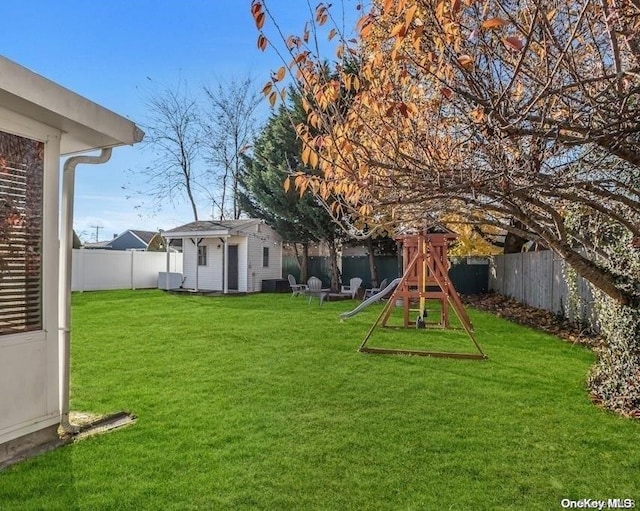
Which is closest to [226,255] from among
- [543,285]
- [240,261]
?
[240,261]

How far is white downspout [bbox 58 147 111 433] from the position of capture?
3793 millimetres

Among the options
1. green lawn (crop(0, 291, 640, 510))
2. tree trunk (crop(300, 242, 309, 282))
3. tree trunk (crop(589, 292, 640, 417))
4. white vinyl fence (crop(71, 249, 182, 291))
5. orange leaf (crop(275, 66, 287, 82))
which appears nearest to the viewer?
orange leaf (crop(275, 66, 287, 82))

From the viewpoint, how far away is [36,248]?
3.58m

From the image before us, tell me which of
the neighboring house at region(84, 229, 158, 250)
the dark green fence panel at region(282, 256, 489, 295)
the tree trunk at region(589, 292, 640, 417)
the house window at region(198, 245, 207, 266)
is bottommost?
the tree trunk at region(589, 292, 640, 417)

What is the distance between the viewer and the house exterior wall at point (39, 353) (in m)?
3.29

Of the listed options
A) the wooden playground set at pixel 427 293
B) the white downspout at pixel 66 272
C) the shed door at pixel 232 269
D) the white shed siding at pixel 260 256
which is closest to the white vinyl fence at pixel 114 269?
the shed door at pixel 232 269

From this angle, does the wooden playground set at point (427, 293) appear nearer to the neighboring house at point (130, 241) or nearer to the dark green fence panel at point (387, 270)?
the dark green fence panel at point (387, 270)

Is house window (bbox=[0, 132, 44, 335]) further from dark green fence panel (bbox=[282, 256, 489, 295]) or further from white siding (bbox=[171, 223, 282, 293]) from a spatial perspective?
dark green fence panel (bbox=[282, 256, 489, 295])

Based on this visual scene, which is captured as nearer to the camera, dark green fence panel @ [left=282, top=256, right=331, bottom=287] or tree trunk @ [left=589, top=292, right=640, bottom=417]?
tree trunk @ [left=589, top=292, right=640, bottom=417]

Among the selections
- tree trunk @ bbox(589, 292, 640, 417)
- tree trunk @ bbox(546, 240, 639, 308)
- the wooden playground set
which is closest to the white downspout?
the wooden playground set

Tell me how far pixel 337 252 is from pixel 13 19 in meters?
15.0

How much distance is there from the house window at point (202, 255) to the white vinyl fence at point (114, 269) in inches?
131

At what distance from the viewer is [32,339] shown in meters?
3.51

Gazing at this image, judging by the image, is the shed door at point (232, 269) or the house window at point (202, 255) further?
the house window at point (202, 255)
